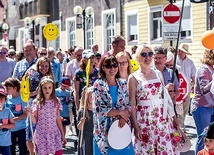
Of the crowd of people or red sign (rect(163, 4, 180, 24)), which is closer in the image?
the crowd of people

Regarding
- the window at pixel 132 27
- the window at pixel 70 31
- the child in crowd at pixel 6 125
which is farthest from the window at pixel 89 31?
the child in crowd at pixel 6 125

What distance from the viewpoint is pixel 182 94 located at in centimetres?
1029

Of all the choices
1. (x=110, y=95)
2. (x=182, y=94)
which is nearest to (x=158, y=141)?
(x=110, y=95)

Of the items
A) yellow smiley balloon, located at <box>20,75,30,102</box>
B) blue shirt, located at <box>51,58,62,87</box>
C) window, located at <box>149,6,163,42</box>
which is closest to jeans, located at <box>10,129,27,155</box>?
yellow smiley balloon, located at <box>20,75,30,102</box>

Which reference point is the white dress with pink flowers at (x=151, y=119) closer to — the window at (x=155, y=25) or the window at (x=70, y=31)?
the window at (x=155, y=25)

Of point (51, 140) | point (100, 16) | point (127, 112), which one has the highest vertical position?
point (100, 16)

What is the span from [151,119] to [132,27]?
20710 millimetres

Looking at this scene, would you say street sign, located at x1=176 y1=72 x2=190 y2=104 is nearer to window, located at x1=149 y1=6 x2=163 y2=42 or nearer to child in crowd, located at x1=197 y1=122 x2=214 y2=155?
child in crowd, located at x1=197 y1=122 x2=214 y2=155

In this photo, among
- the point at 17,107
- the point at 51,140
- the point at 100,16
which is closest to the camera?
the point at 51,140

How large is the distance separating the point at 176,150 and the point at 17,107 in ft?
9.55

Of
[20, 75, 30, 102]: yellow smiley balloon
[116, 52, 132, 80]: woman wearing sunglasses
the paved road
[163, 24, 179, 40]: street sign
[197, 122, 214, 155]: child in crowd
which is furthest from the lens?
[163, 24, 179, 40]: street sign

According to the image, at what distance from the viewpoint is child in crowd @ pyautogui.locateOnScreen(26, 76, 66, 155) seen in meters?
7.50

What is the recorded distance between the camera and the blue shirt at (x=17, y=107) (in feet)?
27.6

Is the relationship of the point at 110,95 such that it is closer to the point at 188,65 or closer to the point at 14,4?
the point at 188,65
